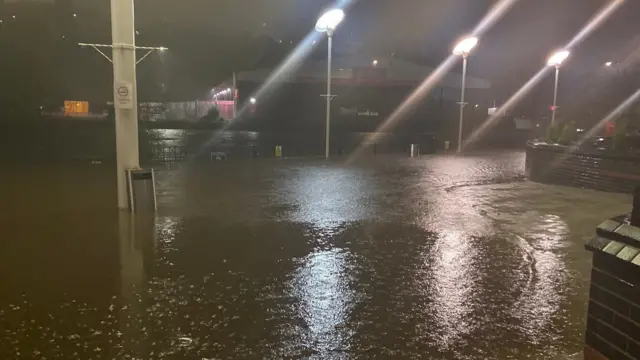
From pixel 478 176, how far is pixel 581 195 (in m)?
3.81

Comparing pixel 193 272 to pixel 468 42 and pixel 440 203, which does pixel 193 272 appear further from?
pixel 468 42

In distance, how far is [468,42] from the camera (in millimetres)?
21406

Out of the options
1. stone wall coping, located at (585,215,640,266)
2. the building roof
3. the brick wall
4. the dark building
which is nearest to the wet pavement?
the brick wall

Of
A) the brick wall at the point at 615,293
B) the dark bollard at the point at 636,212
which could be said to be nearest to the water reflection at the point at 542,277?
the brick wall at the point at 615,293

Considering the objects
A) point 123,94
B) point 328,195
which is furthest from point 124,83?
point 328,195

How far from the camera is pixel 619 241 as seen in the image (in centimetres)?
339

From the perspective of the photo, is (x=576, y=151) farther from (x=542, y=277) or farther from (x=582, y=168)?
(x=542, y=277)

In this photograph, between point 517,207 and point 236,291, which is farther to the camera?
point 517,207

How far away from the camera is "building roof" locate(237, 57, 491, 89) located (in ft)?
119

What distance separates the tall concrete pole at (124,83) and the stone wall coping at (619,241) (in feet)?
25.4

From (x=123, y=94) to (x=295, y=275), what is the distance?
514 centimetres

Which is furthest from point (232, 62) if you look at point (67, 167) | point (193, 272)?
point (193, 272)

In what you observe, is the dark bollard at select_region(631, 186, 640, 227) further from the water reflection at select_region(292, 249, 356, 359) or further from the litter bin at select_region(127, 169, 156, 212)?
the litter bin at select_region(127, 169, 156, 212)

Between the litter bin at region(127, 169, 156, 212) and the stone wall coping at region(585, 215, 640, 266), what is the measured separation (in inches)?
291
